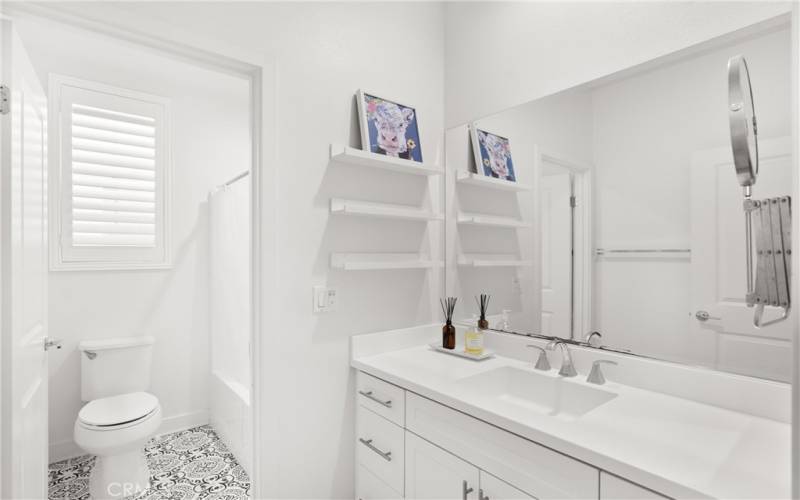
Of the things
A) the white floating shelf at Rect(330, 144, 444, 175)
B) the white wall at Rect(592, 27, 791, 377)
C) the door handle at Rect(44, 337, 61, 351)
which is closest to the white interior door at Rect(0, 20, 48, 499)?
the door handle at Rect(44, 337, 61, 351)

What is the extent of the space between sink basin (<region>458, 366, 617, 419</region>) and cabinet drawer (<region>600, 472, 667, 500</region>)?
0.39 meters

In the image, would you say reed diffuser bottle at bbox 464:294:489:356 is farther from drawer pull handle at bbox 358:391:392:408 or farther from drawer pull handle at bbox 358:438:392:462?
drawer pull handle at bbox 358:438:392:462

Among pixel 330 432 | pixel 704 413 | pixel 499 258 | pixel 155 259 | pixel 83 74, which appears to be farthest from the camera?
pixel 155 259

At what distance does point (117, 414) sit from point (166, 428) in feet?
2.28

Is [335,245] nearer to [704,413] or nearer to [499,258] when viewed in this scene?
[499,258]

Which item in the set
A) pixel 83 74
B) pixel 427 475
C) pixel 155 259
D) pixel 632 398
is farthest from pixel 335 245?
pixel 83 74

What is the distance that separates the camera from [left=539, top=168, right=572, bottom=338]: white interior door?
5.31 ft

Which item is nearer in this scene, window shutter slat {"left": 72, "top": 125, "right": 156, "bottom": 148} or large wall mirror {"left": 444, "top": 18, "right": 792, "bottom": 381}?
large wall mirror {"left": 444, "top": 18, "right": 792, "bottom": 381}

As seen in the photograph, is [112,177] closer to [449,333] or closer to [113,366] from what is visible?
[113,366]

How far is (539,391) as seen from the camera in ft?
4.98

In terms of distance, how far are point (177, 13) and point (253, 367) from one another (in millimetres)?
1274

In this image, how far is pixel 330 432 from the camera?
1.73 meters

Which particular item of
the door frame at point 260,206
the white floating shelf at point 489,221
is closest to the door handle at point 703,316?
the white floating shelf at point 489,221

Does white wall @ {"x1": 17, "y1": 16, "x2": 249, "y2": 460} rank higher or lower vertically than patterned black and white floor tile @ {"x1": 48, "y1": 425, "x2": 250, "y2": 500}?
higher
